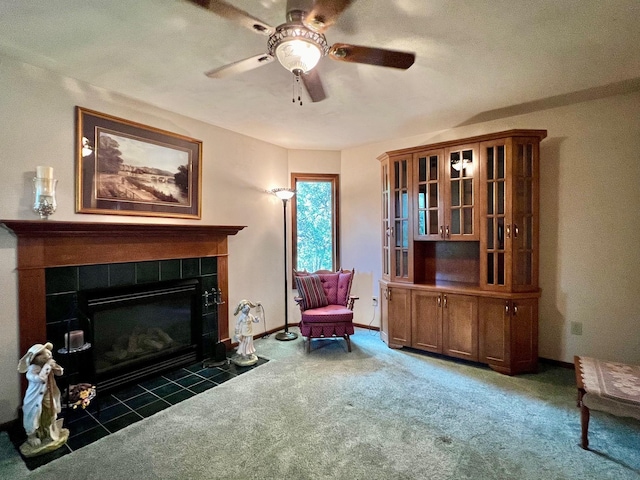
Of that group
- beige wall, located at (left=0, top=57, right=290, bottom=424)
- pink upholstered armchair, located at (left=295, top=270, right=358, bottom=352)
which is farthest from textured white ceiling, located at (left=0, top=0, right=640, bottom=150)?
pink upholstered armchair, located at (left=295, top=270, right=358, bottom=352)

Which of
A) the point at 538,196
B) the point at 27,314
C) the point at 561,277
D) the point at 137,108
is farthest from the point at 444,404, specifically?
the point at 137,108

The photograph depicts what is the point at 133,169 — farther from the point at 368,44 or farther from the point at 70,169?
the point at 368,44

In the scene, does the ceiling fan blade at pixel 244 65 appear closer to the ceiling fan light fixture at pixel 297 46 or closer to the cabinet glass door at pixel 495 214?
the ceiling fan light fixture at pixel 297 46

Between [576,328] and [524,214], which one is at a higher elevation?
[524,214]

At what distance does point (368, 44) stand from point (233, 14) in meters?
1.04

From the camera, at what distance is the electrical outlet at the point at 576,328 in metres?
3.20

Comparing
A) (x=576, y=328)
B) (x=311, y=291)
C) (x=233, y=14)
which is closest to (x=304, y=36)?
(x=233, y=14)

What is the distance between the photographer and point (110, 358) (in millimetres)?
2895

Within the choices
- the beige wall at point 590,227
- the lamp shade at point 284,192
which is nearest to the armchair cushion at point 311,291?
the lamp shade at point 284,192

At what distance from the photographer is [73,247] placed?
2.57 meters

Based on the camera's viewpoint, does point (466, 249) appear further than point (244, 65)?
Yes

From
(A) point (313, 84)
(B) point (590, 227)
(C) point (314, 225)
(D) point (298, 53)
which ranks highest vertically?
(A) point (313, 84)

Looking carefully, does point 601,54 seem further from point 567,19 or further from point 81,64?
point 81,64

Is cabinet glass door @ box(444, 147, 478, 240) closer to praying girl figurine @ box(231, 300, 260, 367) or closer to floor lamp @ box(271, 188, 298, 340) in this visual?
floor lamp @ box(271, 188, 298, 340)
